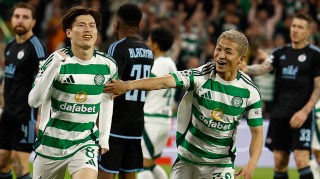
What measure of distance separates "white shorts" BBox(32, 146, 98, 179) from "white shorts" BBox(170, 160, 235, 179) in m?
0.93

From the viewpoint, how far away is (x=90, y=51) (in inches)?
288

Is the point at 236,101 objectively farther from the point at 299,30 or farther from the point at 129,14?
the point at 299,30

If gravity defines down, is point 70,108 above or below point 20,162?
above

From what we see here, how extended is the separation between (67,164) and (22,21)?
10.6 feet

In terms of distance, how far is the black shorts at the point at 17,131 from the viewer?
994 cm

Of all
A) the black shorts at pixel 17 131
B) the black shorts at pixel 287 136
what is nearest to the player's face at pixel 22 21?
the black shorts at pixel 17 131

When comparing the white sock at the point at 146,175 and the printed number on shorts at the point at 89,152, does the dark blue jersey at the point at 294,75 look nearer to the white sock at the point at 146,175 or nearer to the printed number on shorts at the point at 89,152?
the white sock at the point at 146,175

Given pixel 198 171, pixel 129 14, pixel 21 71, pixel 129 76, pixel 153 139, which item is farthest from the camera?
pixel 153 139

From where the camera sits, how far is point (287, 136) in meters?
10.9

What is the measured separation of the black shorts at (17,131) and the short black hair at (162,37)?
2.18 metres

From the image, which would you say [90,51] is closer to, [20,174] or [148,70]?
[148,70]

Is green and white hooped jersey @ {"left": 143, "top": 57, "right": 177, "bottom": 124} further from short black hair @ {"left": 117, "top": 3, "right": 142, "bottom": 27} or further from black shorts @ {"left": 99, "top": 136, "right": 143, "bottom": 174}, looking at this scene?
short black hair @ {"left": 117, "top": 3, "right": 142, "bottom": 27}

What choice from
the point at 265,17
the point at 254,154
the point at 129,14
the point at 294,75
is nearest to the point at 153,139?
the point at 294,75

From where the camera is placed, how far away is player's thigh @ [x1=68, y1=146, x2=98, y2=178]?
23.3 feet
